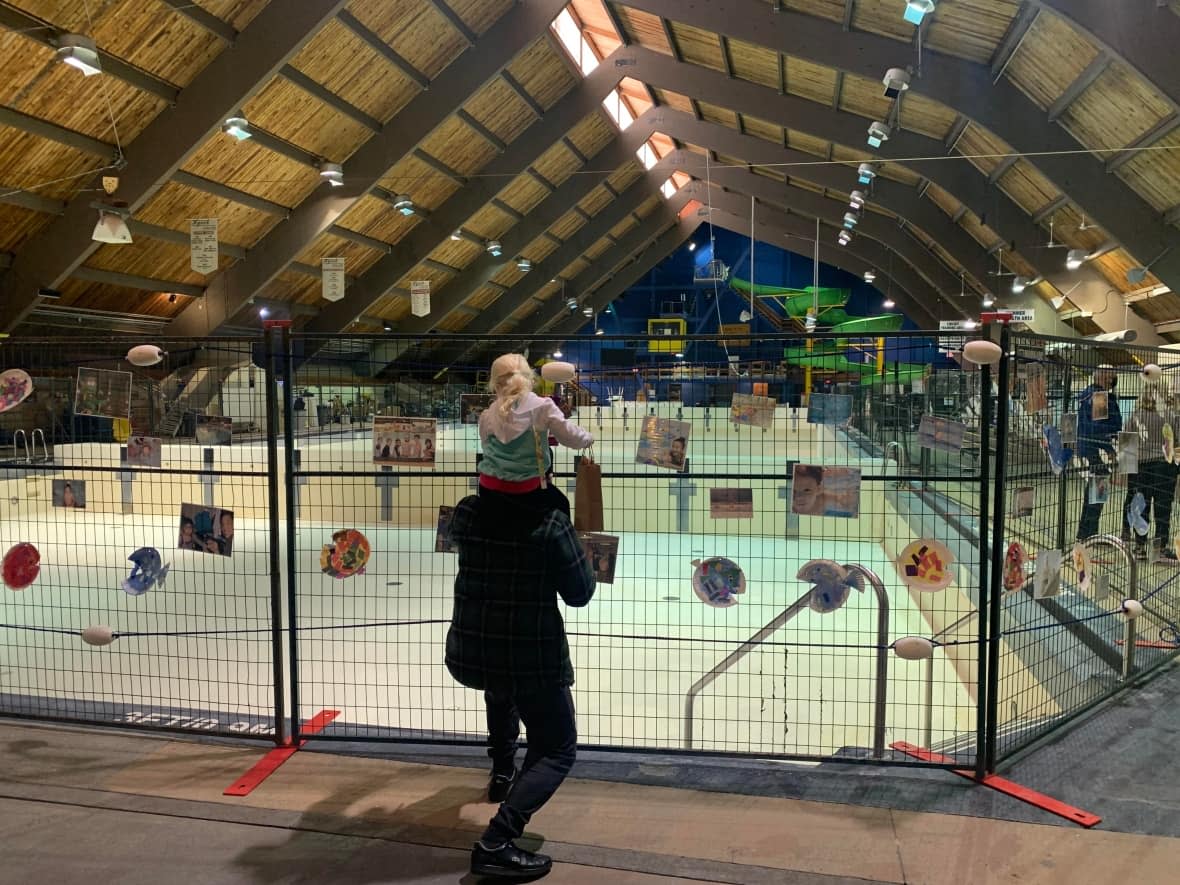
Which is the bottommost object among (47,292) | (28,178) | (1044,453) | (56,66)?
(1044,453)

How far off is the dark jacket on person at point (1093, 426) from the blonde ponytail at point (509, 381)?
2819 millimetres

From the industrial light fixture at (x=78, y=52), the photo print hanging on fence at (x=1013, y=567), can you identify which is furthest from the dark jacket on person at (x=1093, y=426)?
the industrial light fixture at (x=78, y=52)

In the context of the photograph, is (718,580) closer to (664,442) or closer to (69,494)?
(664,442)

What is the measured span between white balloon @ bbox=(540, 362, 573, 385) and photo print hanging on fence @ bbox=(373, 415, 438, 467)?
25.7 inches

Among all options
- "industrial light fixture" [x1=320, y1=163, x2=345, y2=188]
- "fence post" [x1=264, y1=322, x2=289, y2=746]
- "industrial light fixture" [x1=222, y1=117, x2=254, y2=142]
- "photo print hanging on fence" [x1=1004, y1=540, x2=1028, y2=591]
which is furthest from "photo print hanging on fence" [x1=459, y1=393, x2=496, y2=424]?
"industrial light fixture" [x1=320, y1=163, x2=345, y2=188]

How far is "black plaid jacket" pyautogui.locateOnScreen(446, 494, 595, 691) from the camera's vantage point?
2.10 m

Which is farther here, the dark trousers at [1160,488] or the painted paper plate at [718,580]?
the dark trousers at [1160,488]

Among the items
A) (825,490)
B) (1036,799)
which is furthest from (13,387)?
(1036,799)

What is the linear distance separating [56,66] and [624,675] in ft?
30.0

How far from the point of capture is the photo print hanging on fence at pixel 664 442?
280 cm

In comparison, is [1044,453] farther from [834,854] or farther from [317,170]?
[317,170]

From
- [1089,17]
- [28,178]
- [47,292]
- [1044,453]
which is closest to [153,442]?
[1044,453]

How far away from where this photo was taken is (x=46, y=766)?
283cm

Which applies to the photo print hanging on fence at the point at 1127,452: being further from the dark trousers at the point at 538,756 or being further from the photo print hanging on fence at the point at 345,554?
the photo print hanging on fence at the point at 345,554
